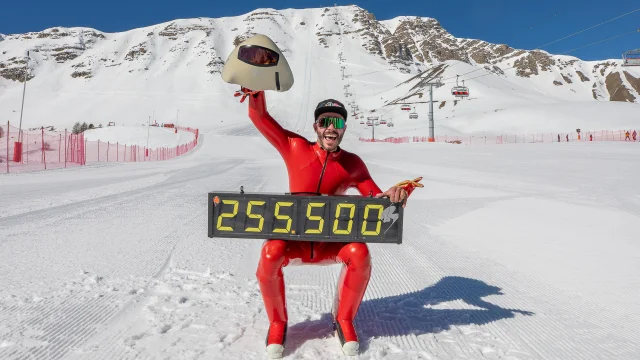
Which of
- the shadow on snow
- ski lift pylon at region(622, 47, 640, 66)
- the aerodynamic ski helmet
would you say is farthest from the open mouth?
ski lift pylon at region(622, 47, 640, 66)

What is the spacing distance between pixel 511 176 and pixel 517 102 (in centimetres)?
7997

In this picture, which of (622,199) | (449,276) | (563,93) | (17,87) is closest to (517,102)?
(622,199)

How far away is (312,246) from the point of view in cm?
260

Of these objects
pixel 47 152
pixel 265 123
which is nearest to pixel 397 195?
pixel 265 123

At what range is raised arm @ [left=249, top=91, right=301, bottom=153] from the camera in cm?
272

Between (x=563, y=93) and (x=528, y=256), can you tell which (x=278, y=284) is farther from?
(x=563, y=93)

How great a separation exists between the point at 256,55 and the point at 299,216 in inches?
40.8

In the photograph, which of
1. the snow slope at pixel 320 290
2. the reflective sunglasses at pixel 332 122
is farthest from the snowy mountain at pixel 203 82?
the reflective sunglasses at pixel 332 122

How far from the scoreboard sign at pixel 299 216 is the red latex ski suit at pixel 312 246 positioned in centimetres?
10

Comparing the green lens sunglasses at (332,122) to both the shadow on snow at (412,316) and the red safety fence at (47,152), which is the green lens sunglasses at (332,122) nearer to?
the shadow on snow at (412,316)

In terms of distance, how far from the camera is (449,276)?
3.97m

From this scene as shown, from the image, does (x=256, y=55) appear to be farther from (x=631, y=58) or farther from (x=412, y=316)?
(x=631, y=58)

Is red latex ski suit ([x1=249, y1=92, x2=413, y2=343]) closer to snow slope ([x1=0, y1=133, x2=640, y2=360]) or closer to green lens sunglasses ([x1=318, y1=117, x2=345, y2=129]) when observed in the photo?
green lens sunglasses ([x1=318, y1=117, x2=345, y2=129])

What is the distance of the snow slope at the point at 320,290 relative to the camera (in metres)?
2.47
